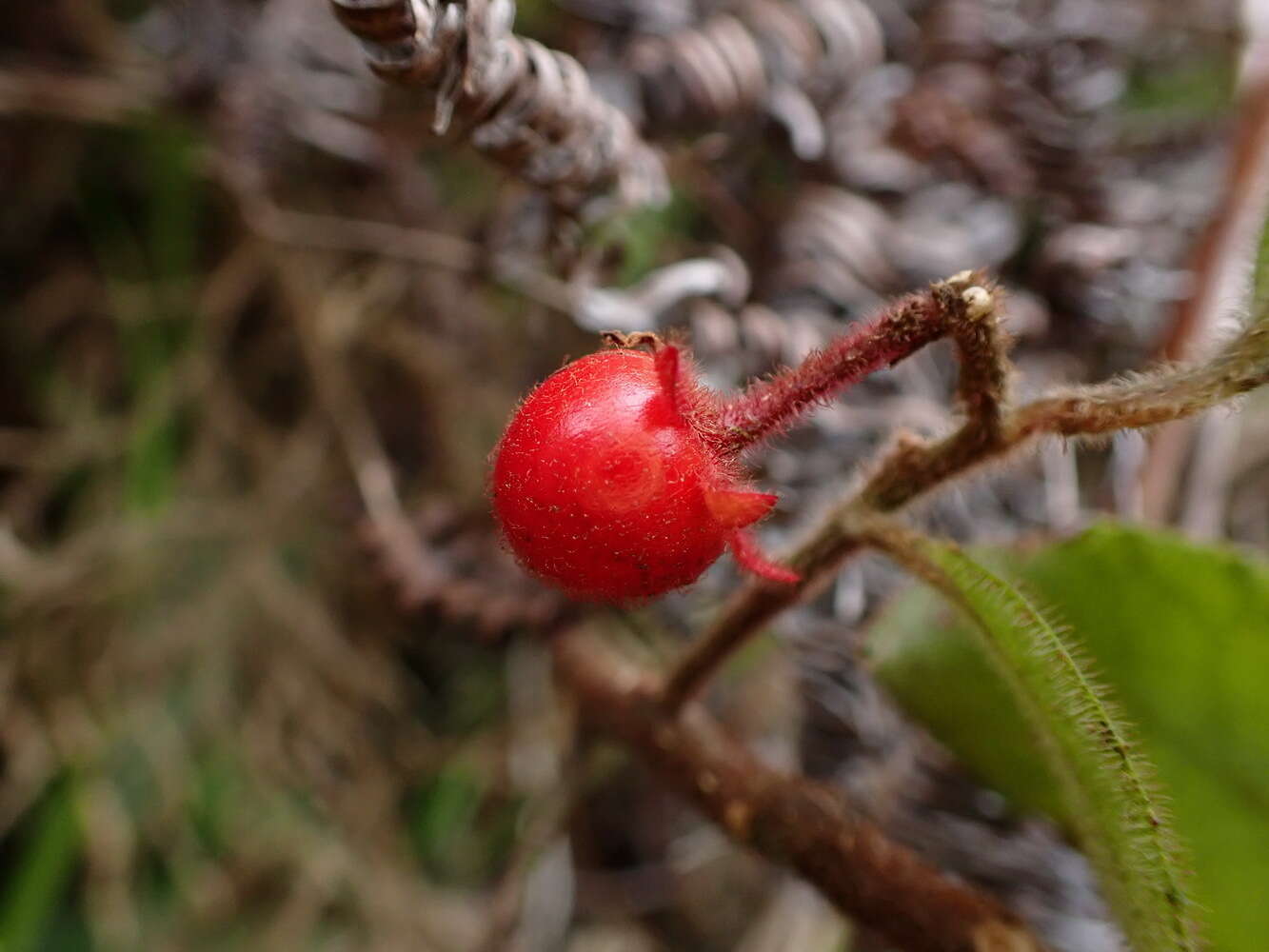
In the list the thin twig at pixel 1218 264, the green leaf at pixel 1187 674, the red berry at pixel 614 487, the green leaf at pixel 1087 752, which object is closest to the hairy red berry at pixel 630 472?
the red berry at pixel 614 487

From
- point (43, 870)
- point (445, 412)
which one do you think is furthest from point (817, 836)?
point (43, 870)

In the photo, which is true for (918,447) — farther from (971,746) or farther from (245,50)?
(245,50)

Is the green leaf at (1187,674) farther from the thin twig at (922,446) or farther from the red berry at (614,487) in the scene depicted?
the red berry at (614,487)

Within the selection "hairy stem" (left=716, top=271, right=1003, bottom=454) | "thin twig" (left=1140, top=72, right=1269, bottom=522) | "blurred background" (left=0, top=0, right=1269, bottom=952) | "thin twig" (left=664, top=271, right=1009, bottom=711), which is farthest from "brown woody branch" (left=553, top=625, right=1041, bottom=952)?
"thin twig" (left=1140, top=72, right=1269, bottom=522)

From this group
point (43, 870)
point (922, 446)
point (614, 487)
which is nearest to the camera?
point (614, 487)

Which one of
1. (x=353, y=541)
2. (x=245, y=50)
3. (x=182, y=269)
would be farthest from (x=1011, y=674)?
(x=182, y=269)

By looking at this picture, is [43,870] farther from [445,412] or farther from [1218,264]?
[1218,264]
